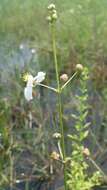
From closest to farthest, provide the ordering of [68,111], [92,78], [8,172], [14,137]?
[8,172] < [14,137] < [68,111] < [92,78]

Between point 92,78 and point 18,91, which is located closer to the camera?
point 18,91

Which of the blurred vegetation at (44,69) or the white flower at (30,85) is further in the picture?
the blurred vegetation at (44,69)

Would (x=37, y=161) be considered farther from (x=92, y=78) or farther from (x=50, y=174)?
(x=92, y=78)

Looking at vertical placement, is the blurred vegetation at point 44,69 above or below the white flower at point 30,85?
above

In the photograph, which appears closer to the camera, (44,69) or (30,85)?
(30,85)

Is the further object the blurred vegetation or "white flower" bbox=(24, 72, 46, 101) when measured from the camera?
the blurred vegetation

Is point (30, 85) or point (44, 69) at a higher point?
point (44, 69)

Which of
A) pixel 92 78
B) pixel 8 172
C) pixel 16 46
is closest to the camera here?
pixel 8 172

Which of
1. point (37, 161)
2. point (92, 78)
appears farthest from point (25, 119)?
point (92, 78)

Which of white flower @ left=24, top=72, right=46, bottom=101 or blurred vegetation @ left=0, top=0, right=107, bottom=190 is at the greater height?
blurred vegetation @ left=0, top=0, right=107, bottom=190

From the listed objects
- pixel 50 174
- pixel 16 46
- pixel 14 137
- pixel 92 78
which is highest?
pixel 16 46

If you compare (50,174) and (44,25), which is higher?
(44,25)
